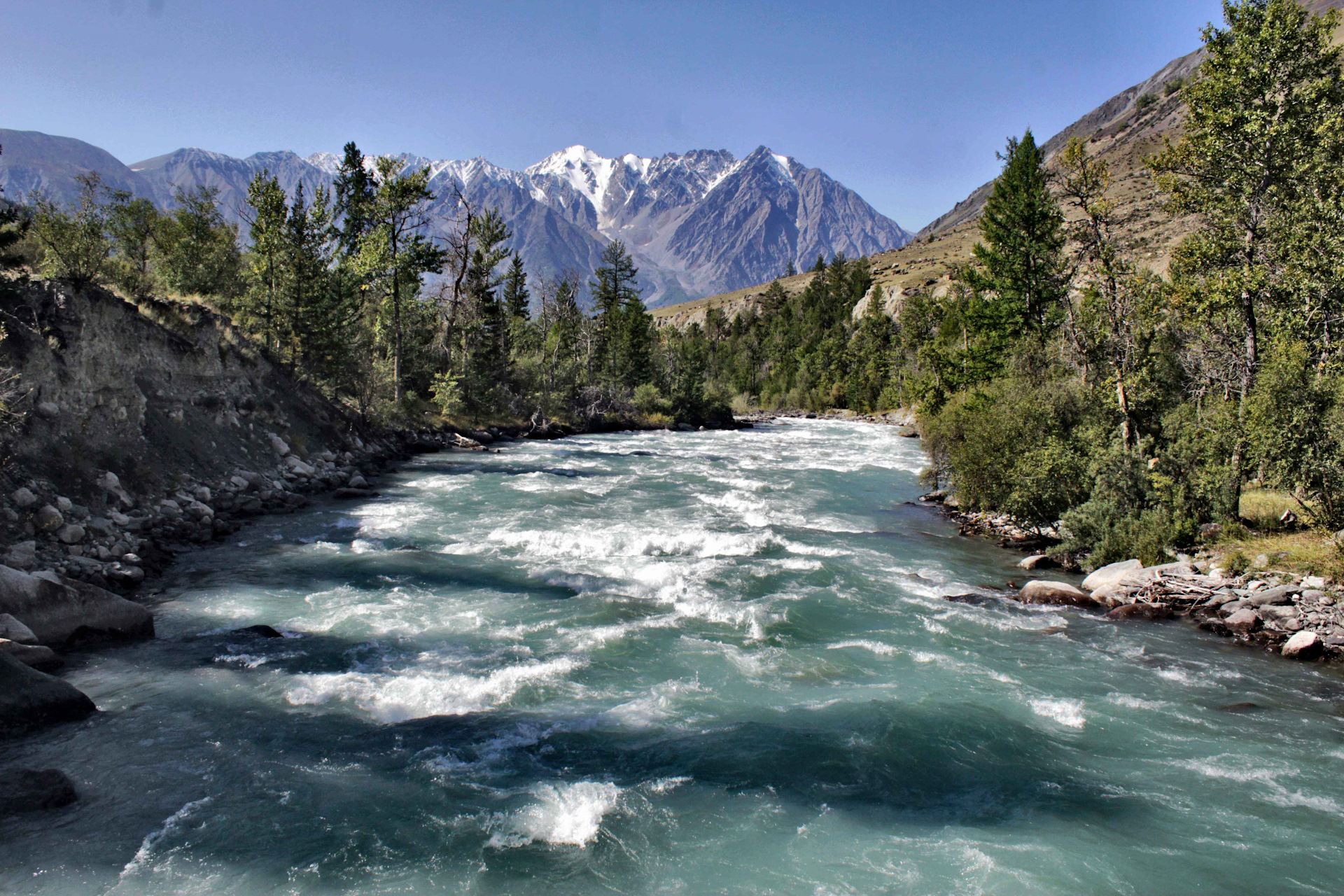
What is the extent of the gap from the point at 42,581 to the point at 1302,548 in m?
24.5

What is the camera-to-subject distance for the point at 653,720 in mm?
9609

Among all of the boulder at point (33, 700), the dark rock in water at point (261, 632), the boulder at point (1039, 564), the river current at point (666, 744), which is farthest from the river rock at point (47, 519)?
the boulder at point (1039, 564)

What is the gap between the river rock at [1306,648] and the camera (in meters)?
12.0

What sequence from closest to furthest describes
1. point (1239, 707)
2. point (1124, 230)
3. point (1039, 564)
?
point (1239, 707), point (1039, 564), point (1124, 230)

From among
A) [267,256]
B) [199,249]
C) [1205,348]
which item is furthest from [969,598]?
[199,249]

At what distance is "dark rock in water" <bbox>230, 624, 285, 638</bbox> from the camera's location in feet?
39.3

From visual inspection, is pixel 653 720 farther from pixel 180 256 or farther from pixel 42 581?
pixel 180 256

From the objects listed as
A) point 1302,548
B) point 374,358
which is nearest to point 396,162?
point 374,358

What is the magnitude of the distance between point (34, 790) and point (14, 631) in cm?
434

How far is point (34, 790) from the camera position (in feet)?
23.5

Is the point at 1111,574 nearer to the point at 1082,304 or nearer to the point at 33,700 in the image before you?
the point at 1082,304

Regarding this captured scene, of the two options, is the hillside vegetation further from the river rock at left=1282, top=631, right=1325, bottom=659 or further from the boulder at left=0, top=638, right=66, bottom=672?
the boulder at left=0, top=638, right=66, bottom=672

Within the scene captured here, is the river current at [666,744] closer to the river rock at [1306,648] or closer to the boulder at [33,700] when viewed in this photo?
the boulder at [33,700]

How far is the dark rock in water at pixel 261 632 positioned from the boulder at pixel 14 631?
269 centimetres
